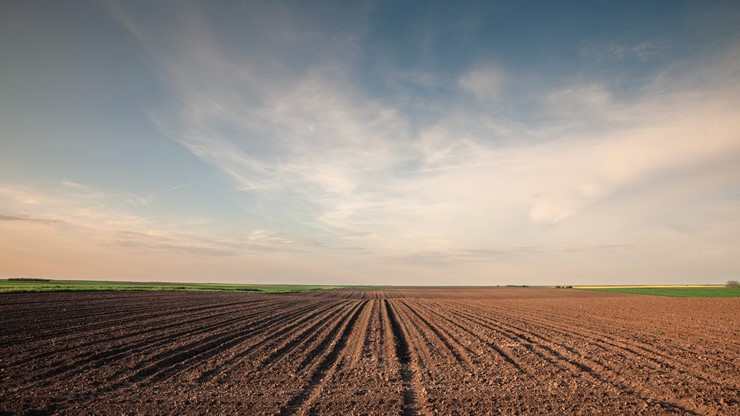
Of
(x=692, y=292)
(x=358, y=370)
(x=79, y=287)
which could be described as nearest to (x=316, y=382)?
(x=358, y=370)

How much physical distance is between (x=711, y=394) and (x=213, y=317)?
23.7m

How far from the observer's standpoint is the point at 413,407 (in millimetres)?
8781

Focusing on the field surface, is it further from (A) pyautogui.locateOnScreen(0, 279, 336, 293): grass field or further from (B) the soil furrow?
(A) pyautogui.locateOnScreen(0, 279, 336, 293): grass field

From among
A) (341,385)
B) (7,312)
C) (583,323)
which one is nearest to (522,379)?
(341,385)

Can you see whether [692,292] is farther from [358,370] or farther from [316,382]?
[316,382]

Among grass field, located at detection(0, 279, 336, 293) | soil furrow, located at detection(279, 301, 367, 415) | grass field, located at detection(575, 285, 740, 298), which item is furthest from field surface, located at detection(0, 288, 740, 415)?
grass field, located at detection(575, 285, 740, 298)

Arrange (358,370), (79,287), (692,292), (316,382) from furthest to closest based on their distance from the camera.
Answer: (692,292) < (79,287) < (358,370) < (316,382)

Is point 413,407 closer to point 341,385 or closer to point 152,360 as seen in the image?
point 341,385

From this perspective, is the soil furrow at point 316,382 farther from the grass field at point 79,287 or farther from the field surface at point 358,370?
the grass field at point 79,287

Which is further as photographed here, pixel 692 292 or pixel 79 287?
pixel 692 292

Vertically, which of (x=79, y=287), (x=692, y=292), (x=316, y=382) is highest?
(x=692, y=292)

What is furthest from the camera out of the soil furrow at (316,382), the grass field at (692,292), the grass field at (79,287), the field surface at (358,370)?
the grass field at (692,292)

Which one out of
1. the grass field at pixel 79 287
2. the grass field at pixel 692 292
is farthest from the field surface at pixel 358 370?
the grass field at pixel 692 292

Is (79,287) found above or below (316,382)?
above
